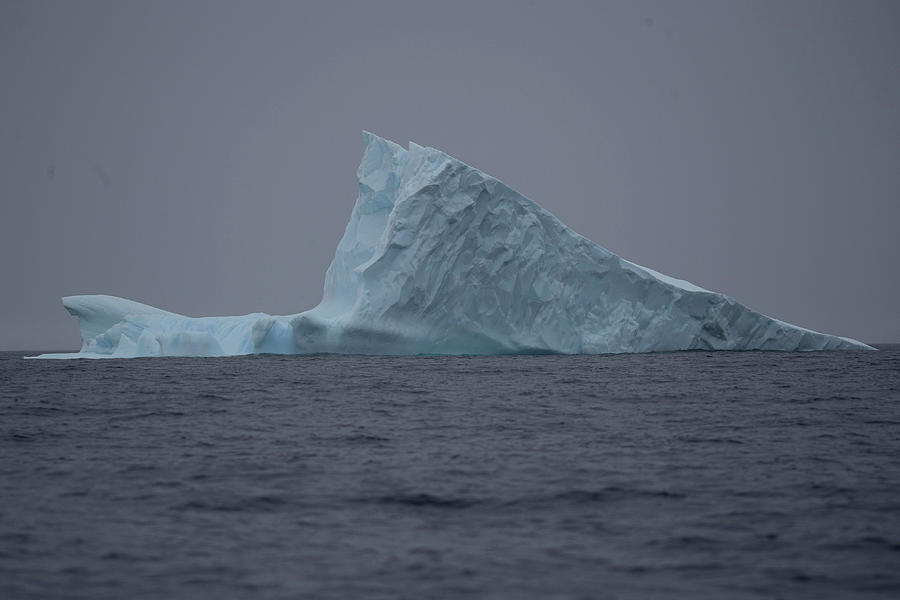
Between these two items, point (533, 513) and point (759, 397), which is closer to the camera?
point (533, 513)

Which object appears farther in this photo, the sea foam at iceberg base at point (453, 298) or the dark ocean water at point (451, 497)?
the sea foam at iceberg base at point (453, 298)

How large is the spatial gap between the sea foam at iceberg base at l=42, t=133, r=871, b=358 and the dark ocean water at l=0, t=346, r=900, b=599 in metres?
10.7

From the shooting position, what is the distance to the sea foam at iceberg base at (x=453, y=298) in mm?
26438

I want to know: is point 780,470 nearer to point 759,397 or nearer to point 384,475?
point 384,475

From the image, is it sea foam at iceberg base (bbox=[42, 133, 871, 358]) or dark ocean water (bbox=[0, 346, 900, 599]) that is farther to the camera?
sea foam at iceberg base (bbox=[42, 133, 871, 358])

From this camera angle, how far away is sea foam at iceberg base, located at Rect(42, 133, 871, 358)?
26.4 meters

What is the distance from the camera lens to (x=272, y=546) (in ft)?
21.0

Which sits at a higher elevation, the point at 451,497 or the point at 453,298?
the point at 453,298

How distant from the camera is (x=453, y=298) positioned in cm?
2694

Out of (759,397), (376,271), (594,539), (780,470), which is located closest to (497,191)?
(376,271)

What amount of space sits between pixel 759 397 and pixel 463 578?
12072 millimetres

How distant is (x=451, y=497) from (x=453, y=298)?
62.8 feet

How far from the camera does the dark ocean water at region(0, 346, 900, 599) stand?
5.71 meters

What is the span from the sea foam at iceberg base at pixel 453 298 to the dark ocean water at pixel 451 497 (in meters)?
10.7
